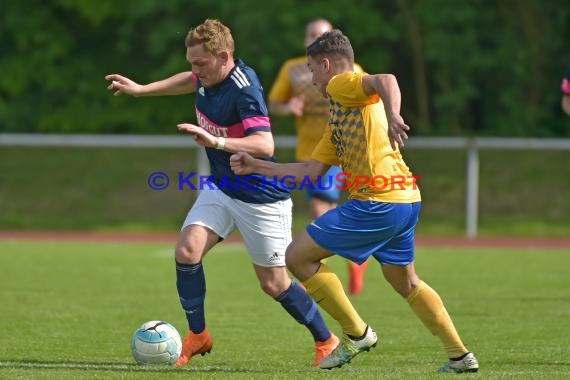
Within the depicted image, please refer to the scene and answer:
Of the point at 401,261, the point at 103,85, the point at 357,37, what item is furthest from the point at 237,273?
the point at 103,85

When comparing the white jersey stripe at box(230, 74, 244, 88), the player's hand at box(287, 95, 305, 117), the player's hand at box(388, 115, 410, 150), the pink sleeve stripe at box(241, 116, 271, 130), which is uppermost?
the white jersey stripe at box(230, 74, 244, 88)

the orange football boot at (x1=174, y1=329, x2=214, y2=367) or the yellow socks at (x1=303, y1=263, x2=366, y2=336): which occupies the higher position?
the yellow socks at (x1=303, y1=263, x2=366, y2=336)

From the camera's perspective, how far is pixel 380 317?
9.15 meters

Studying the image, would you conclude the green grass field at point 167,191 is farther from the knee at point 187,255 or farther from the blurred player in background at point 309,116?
the knee at point 187,255

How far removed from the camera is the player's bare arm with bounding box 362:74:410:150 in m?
5.69

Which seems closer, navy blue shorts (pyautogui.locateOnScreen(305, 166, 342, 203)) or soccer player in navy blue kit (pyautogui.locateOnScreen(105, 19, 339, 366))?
soccer player in navy blue kit (pyautogui.locateOnScreen(105, 19, 339, 366))

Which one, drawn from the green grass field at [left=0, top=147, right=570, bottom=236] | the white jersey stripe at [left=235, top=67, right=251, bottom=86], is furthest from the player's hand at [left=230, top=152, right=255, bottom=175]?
the green grass field at [left=0, top=147, right=570, bottom=236]

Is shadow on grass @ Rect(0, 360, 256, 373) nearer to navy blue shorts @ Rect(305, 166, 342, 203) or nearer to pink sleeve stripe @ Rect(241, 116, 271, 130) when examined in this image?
pink sleeve stripe @ Rect(241, 116, 271, 130)

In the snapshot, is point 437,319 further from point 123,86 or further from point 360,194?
point 123,86

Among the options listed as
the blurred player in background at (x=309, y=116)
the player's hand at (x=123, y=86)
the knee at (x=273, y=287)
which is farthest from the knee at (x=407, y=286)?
the blurred player in background at (x=309, y=116)

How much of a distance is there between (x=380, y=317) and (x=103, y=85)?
16.7 metres

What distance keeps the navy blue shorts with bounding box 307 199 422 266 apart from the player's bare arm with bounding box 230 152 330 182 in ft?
0.78

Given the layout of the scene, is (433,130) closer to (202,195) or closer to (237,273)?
(237,273)

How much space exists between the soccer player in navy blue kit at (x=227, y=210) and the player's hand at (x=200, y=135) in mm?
425
